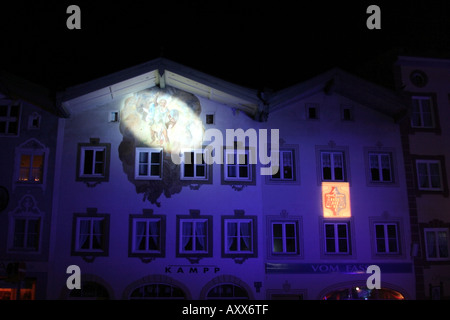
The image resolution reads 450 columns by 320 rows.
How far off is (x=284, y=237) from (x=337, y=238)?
107 inches

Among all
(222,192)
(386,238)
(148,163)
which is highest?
(148,163)

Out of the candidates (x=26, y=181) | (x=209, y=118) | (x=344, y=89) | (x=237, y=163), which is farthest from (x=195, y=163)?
(x=344, y=89)

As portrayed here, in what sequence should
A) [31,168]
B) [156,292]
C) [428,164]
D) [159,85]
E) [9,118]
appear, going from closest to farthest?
1. [156,292]
2. [31,168]
3. [9,118]
4. [159,85]
5. [428,164]

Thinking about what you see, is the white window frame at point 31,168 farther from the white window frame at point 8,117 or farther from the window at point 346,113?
the window at point 346,113

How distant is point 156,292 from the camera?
21750mm

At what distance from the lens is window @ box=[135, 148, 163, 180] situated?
22.8 m

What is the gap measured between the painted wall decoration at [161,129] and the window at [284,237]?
16.9ft

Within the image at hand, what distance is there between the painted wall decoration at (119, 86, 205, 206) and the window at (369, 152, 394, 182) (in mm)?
9110

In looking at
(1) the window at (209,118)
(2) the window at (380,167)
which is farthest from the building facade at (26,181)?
(2) the window at (380,167)

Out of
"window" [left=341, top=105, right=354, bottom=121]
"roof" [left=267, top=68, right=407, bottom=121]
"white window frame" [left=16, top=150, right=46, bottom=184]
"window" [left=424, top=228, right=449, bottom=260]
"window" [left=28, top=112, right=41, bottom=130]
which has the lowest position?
"window" [left=424, top=228, right=449, bottom=260]

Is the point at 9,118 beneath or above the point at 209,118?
beneath

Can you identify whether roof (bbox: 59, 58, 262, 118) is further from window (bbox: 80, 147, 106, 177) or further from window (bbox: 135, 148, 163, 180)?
window (bbox: 135, 148, 163, 180)

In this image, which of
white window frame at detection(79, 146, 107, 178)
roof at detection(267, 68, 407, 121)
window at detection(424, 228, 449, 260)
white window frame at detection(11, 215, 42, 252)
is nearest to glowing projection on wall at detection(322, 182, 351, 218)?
window at detection(424, 228, 449, 260)

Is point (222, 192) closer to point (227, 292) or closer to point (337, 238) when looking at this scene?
point (227, 292)
